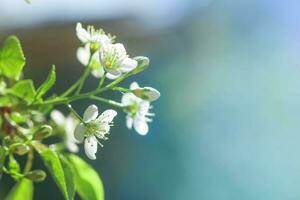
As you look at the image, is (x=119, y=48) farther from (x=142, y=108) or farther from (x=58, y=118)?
(x=58, y=118)

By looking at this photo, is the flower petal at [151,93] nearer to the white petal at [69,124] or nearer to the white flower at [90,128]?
the white flower at [90,128]

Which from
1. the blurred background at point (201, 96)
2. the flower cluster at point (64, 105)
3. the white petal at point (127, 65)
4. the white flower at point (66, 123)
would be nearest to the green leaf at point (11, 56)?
the flower cluster at point (64, 105)

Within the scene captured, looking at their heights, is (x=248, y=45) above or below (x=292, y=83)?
above

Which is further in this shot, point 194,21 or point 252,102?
point 194,21

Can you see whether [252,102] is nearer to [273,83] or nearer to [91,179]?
[273,83]

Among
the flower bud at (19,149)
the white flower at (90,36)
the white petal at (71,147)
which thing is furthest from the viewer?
the white petal at (71,147)

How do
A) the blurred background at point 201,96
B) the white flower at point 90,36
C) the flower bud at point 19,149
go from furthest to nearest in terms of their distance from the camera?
the blurred background at point 201,96 < the white flower at point 90,36 < the flower bud at point 19,149

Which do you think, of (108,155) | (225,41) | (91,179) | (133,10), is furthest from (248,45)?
(91,179)
